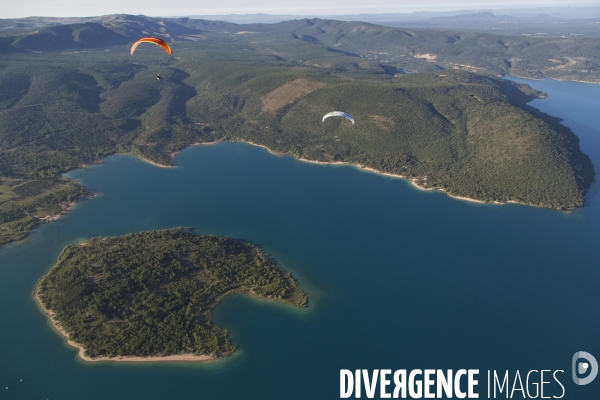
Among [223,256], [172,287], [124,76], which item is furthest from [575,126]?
[124,76]

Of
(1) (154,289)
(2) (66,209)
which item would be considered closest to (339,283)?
(1) (154,289)

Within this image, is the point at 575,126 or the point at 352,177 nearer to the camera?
the point at 352,177

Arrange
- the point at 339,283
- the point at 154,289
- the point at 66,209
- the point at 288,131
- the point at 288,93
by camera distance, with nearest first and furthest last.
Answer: the point at 154,289 < the point at 339,283 < the point at 66,209 < the point at 288,131 < the point at 288,93

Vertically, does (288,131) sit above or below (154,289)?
above

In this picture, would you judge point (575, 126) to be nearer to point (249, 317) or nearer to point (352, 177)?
point (352, 177)

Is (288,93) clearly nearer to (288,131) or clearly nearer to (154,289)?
(288,131)

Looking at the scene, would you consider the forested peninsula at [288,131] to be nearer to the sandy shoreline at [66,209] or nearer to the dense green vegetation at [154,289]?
the sandy shoreline at [66,209]

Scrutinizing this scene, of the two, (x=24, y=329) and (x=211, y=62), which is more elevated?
(x=211, y=62)
